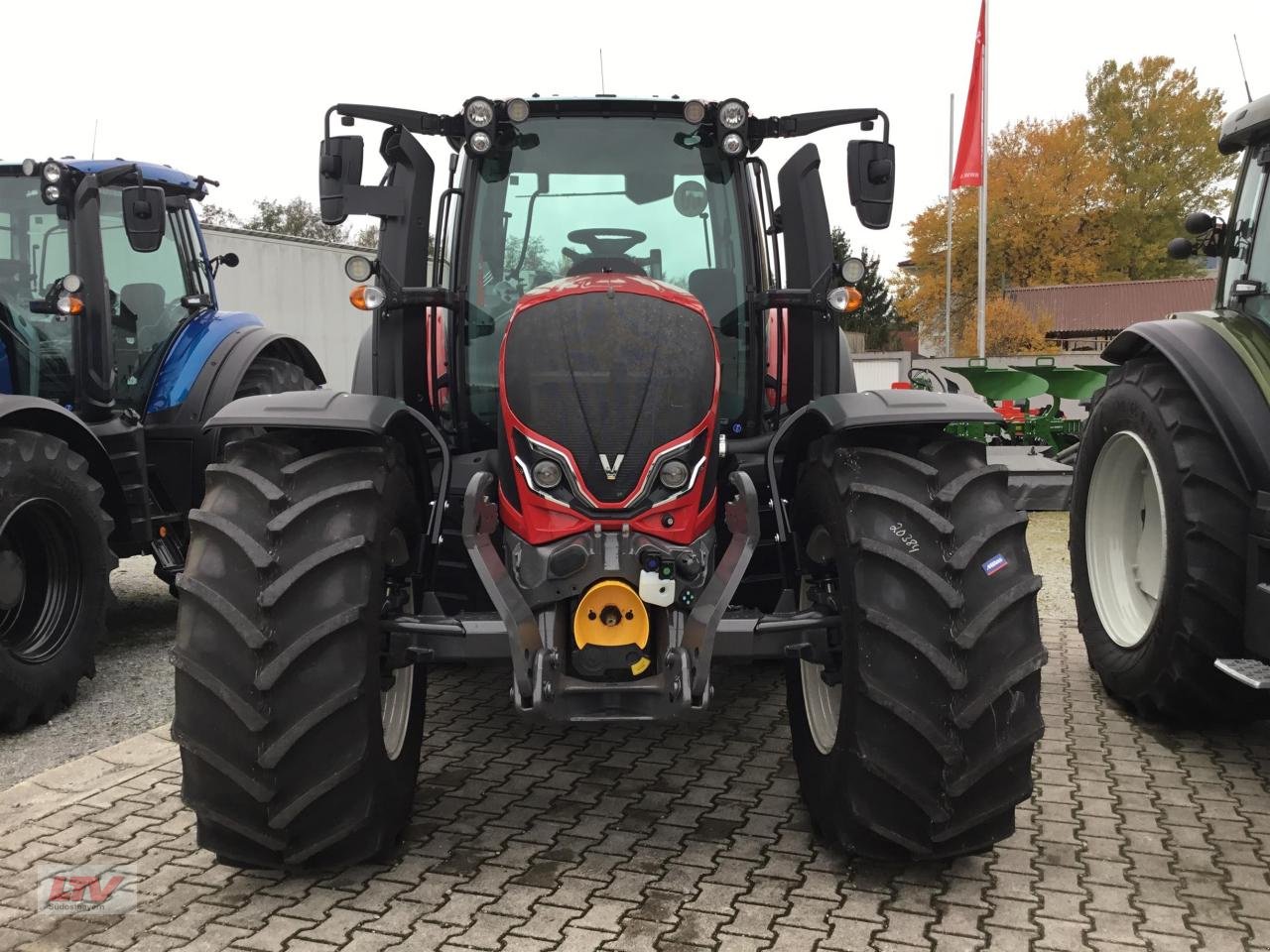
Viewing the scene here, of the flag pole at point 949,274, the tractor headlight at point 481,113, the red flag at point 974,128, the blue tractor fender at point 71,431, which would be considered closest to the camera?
the tractor headlight at point 481,113

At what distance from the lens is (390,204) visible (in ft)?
13.8

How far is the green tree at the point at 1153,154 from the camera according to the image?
1581 inches

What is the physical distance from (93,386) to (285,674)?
4078mm

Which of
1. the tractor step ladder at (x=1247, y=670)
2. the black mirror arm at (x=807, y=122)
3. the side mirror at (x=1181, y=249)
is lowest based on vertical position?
the tractor step ladder at (x=1247, y=670)

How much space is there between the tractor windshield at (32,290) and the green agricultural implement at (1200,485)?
543 cm

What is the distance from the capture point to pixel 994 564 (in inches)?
129

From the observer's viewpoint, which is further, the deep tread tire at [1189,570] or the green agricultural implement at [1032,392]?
the green agricultural implement at [1032,392]

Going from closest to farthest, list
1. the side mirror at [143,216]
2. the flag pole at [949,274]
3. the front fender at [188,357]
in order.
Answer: the side mirror at [143,216]
the front fender at [188,357]
the flag pole at [949,274]

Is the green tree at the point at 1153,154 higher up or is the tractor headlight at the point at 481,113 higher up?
the green tree at the point at 1153,154

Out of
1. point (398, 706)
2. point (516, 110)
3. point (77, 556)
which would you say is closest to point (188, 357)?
point (77, 556)

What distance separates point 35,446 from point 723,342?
3.20 meters

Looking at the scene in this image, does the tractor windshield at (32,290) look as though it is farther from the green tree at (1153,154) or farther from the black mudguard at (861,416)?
the green tree at (1153,154)

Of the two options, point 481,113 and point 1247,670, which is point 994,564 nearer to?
point 1247,670

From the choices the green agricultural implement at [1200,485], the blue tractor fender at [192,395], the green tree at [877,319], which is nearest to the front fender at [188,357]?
the blue tractor fender at [192,395]
